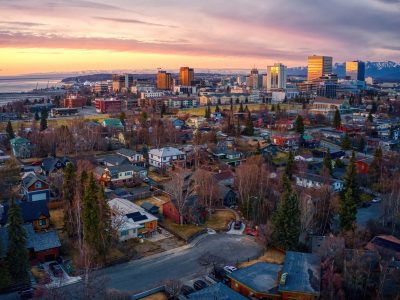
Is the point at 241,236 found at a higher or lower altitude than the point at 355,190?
lower

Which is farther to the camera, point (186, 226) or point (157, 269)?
point (186, 226)

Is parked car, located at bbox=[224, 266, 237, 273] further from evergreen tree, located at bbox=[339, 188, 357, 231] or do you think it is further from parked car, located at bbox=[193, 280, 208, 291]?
evergreen tree, located at bbox=[339, 188, 357, 231]

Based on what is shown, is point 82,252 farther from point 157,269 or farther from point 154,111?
point 154,111

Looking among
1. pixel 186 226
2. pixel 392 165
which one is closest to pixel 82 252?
pixel 186 226

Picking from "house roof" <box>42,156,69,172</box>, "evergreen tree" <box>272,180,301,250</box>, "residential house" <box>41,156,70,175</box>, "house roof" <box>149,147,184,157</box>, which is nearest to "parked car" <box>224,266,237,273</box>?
"evergreen tree" <box>272,180,301,250</box>

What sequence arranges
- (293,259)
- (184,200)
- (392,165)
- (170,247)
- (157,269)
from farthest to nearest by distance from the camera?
1. (392,165)
2. (184,200)
3. (170,247)
4. (157,269)
5. (293,259)

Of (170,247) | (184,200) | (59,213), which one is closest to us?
(170,247)
